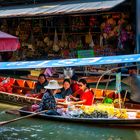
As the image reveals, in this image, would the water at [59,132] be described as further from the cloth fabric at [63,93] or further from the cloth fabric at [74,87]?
the cloth fabric at [74,87]

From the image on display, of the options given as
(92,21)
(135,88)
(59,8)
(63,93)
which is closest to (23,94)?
(63,93)

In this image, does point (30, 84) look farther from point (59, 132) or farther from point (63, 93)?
point (59, 132)

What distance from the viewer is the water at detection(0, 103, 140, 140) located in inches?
361

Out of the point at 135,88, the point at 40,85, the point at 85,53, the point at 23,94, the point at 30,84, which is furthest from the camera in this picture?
the point at 85,53

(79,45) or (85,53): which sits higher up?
Result: (79,45)

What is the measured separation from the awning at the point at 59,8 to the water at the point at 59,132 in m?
5.07

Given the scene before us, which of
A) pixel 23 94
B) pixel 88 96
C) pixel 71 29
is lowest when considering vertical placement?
pixel 23 94

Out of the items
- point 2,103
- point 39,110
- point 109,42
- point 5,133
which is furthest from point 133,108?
point 109,42

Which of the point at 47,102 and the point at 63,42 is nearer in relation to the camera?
the point at 47,102

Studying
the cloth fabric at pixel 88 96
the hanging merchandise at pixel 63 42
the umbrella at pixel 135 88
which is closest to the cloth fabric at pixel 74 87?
the cloth fabric at pixel 88 96

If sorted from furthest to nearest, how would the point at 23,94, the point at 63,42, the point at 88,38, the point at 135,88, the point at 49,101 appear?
the point at 63,42 → the point at 88,38 → the point at 23,94 → the point at 135,88 → the point at 49,101

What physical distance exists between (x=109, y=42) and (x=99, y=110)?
276 inches

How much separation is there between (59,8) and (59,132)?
732cm

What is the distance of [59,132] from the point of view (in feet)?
31.5
